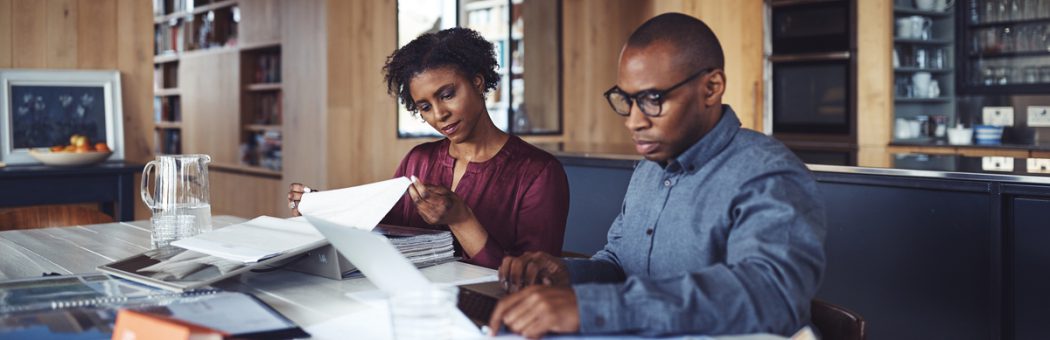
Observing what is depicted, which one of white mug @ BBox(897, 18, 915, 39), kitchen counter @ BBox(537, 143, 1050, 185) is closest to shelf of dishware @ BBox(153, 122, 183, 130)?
kitchen counter @ BBox(537, 143, 1050, 185)

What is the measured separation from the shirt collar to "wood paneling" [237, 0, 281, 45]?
4.98 m

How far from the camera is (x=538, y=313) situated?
3.61 ft

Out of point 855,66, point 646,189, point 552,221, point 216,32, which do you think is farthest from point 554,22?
point 646,189

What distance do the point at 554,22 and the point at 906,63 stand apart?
2.45 m

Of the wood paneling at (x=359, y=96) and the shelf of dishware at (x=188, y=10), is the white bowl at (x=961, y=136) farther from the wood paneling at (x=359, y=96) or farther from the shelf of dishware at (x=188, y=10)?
the shelf of dishware at (x=188, y=10)

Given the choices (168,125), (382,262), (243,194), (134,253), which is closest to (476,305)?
(382,262)

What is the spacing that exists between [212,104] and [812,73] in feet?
15.0

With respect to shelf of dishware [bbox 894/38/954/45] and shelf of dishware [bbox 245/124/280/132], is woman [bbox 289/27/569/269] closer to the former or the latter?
shelf of dishware [bbox 894/38/954/45]

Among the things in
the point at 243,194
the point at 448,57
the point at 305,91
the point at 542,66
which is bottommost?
the point at 243,194

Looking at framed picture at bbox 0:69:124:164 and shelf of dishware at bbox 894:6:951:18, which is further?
shelf of dishware at bbox 894:6:951:18

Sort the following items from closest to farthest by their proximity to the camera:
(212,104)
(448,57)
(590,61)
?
(448,57), (590,61), (212,104)

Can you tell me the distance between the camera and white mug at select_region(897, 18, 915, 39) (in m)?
5.81

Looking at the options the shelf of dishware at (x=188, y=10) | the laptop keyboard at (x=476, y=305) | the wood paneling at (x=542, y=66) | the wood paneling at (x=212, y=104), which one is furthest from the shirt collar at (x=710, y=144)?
the shelf of dishware at (x=188, y=10)

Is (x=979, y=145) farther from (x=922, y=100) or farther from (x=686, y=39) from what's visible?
(x=686, y=39)
